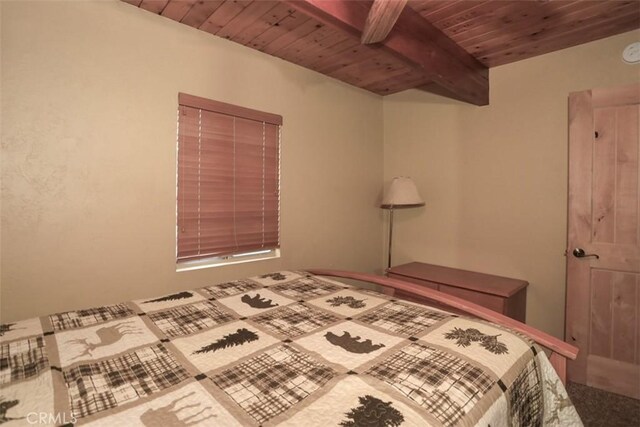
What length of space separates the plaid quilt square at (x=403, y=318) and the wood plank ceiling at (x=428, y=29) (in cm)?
148

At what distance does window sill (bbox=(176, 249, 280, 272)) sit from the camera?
2.18 meters

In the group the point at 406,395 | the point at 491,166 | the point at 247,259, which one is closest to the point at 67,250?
the point at 247,259

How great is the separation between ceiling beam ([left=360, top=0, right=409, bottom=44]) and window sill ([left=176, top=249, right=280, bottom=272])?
5.58 feet

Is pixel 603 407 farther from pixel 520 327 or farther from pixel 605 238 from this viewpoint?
pixel 520 327

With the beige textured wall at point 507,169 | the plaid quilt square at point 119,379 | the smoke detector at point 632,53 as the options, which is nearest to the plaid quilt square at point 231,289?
the plaid quilt square at point 119,379

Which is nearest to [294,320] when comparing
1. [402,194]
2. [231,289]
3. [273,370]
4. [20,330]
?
[273,370]

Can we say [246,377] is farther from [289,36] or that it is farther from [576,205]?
[576,205]

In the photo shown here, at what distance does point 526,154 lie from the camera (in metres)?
2.60

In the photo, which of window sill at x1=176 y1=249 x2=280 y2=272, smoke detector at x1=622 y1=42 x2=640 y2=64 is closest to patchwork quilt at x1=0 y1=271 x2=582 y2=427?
window sill at x1=176 y1=249 x2=280 y2=272

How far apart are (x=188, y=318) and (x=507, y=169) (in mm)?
2670

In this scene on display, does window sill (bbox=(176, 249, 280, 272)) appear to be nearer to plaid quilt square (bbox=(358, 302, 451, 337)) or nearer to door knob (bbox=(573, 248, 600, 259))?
plaid quilt square (bbox=(358, 302, 451, 337))

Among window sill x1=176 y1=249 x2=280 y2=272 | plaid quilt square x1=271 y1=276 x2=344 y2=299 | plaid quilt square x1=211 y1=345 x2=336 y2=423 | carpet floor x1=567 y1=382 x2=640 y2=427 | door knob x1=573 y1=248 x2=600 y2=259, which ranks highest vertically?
door knob x1=573 y1=248 x2=600 y2=259

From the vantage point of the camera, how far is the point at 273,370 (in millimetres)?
1002

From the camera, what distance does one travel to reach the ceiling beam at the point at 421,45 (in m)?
1.60
